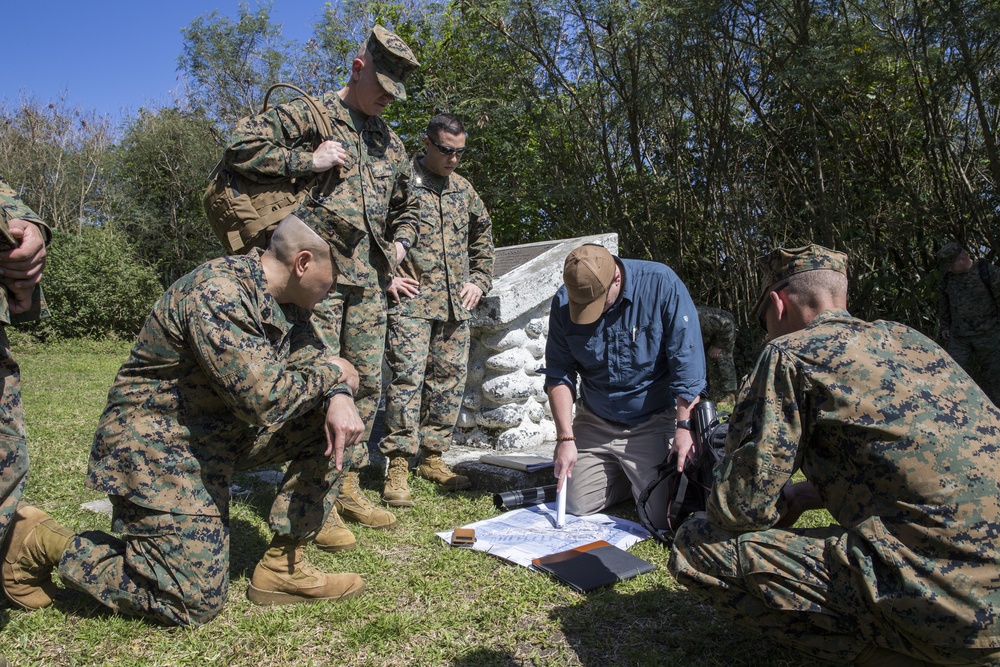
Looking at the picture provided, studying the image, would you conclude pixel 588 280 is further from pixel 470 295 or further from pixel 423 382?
pixel 423 382

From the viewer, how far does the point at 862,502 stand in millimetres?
2127

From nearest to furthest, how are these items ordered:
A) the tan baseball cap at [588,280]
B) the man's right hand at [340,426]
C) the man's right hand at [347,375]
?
1. the man's right hand at [340,426]
2. the man's right hand at [347,375]
3. the tan baseball cap at [588,280]

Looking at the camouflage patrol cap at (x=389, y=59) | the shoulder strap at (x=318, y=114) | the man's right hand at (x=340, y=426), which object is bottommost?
the man's right hand at (x=340, y=426)

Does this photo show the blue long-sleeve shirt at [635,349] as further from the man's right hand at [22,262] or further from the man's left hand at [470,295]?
the man's right hand at [22,262]

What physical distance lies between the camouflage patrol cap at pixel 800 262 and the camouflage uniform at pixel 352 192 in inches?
76.9

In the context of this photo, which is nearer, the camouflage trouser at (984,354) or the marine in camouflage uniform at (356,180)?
the marine in camouflage uniform at (356,180)

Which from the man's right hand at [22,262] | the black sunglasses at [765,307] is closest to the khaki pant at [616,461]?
the black sunglasses at [765,307]

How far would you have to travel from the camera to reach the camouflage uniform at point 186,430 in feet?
7.98

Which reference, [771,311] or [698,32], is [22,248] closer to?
[771,311]

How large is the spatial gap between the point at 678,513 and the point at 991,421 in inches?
65.0

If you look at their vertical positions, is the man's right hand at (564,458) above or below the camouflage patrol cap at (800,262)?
below

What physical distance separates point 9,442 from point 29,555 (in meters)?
0.44

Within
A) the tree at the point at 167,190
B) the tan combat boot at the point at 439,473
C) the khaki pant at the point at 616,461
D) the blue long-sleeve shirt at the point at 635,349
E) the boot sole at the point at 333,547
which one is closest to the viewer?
the boot sole at the point at 333,547

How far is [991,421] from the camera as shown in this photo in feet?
6.80
